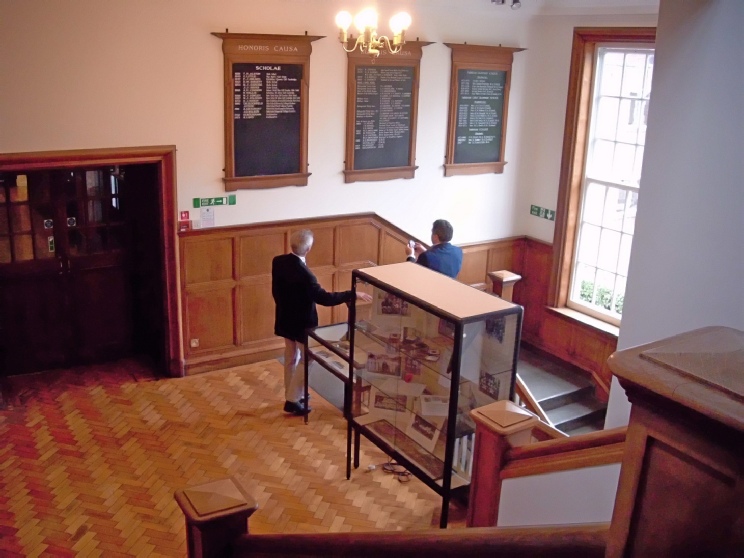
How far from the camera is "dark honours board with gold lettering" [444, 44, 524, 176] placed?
782 cm

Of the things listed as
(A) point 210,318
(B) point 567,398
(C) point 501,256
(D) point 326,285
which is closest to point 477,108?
(C) point 501,256

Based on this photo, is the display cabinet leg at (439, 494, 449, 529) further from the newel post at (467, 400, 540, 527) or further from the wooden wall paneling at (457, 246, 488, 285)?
the wooden wall paneling at (457, 246, 488, 285)

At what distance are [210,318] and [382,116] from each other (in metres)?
2.65

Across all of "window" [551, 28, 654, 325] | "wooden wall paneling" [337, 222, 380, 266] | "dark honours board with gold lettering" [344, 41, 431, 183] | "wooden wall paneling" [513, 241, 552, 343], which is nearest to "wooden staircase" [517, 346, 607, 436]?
"wooden wall paneling" [513, 241, 552, 343]

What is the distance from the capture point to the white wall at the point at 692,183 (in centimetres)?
223

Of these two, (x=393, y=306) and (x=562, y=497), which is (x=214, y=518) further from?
(x=393, y=306)

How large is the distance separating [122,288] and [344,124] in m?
2.68

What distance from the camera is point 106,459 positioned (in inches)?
215

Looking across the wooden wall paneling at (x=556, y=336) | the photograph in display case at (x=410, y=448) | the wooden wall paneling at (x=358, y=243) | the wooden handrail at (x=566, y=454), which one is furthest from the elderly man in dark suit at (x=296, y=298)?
the wooden wall paneling at (x=556, y=336)

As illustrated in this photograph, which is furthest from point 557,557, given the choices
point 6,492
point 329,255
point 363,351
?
point 329,255

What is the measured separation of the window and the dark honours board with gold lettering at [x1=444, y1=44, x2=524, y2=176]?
0.76 meters

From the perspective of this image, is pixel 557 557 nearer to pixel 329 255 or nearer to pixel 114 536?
pixel 114 536

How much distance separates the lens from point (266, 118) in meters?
6.75

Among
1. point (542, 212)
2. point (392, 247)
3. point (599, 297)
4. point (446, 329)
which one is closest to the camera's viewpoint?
point (446, 329)
